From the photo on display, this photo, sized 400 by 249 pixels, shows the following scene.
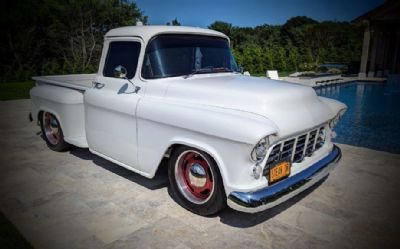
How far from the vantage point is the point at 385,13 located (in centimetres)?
1931

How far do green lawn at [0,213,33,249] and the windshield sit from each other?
2.06 metres

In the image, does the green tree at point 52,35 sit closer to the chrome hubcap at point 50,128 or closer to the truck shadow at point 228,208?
the chrome hubcap at point 50,128

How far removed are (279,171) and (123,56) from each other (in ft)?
7.98

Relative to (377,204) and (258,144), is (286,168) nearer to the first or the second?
(258,144)

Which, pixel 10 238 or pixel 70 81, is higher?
pixel 70 81

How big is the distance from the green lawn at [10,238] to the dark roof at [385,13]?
21.7 meters

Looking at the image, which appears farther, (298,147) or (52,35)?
(52,35)

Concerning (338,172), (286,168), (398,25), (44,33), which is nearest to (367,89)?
(398,25)

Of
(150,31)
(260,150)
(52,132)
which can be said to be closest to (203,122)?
(260,150)

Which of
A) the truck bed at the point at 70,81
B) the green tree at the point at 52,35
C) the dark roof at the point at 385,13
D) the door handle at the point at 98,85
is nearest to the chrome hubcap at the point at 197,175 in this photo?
the door handle at the point at 98,85

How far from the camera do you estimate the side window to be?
3.96 metres

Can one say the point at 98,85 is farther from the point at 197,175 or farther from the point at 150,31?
the point at 197,175

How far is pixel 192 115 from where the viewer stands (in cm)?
318

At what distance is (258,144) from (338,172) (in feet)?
7.63
